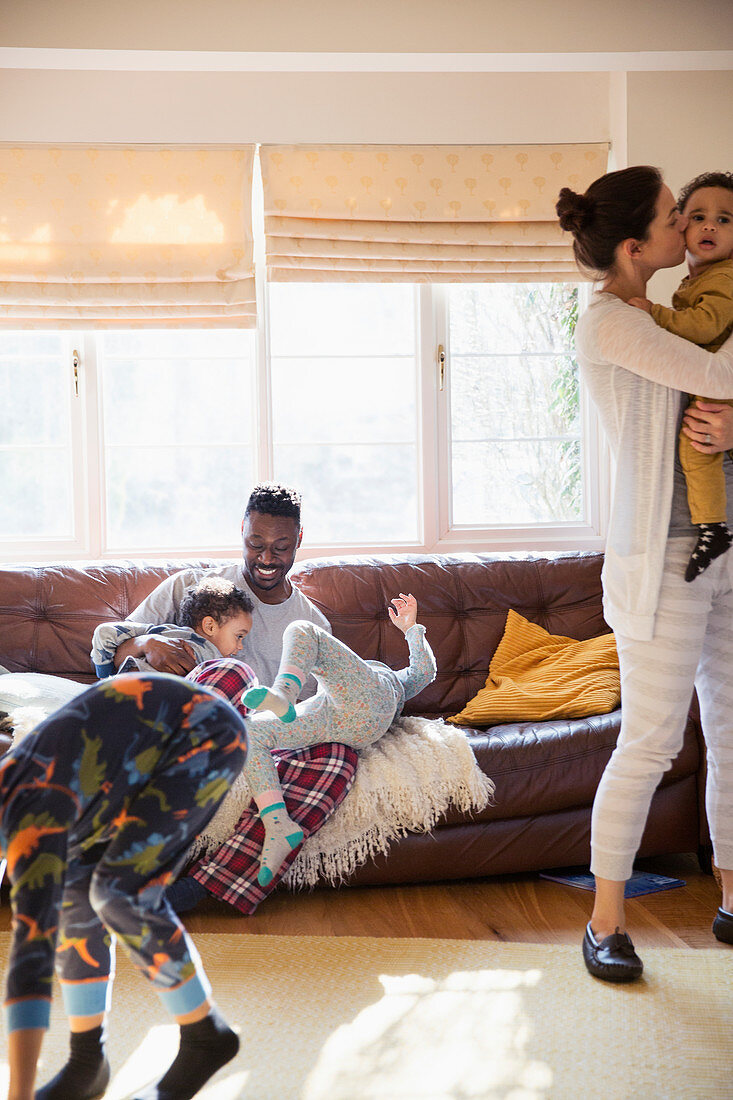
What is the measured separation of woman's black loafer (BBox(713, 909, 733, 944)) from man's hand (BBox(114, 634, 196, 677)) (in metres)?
1.32

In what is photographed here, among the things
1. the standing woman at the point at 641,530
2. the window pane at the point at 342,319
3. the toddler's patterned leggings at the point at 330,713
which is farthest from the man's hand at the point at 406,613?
the window pane at the point at 342,319

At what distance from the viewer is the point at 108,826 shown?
122cm

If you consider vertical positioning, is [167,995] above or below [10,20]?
below

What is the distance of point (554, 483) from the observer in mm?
3910

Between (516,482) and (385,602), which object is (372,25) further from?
(385,602)

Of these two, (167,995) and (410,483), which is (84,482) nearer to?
(410,483)

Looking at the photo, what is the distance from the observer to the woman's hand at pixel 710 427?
175cm

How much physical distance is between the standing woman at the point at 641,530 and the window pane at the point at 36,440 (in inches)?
95.6

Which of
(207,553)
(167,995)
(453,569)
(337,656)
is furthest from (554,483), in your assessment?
(167,995)

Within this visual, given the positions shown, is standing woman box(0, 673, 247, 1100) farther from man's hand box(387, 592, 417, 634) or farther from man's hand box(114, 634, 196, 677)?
man's hand box(387, 592, 417, 634)

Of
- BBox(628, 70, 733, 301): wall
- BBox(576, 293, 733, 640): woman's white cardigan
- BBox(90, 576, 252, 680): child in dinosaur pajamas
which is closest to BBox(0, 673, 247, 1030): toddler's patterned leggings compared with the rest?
BBox(576, 293, 733, 640): woman's white cardigan

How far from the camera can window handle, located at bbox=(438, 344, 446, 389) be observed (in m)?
3.82

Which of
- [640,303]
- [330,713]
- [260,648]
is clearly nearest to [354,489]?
[260,648]

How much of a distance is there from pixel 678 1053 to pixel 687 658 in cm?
67
